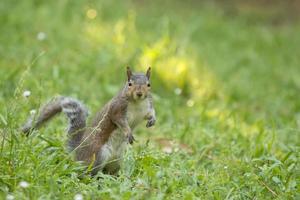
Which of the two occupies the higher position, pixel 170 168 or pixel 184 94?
pixel 184 94

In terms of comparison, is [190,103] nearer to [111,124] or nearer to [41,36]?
[41,36]

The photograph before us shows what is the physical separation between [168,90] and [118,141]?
3.04 m

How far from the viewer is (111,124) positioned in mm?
4621

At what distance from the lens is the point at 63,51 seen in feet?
25.9

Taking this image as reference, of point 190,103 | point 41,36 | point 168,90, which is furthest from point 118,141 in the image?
point 41,36

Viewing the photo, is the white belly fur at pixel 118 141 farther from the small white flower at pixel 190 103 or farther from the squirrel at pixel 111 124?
the small white flower at pixel 190 103

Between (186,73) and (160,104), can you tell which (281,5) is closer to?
(186,73)

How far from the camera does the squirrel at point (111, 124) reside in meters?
4.54

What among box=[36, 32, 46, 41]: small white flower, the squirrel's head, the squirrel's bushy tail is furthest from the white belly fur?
box=[36, 32, 46, 41]: small white flower

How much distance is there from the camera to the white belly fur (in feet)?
14.9

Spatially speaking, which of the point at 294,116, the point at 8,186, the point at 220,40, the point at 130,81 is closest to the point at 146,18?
the point at 220,40

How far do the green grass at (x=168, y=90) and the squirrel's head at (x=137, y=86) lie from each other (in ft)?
1.13

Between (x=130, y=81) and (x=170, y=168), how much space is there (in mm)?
603

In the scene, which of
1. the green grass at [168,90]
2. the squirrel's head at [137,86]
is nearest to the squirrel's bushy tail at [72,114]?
the green grass at [168,90]
